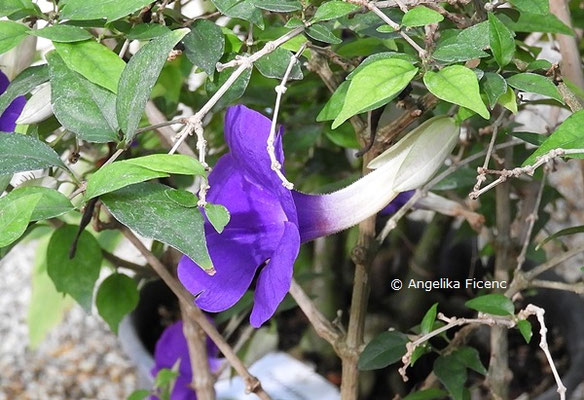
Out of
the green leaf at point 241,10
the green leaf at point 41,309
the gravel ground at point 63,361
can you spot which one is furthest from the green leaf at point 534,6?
the gravel ground at point 63,361

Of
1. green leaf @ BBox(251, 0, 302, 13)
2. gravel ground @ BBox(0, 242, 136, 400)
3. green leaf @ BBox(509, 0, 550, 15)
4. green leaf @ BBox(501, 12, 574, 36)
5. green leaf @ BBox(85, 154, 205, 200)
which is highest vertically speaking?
green leaf @ BBox(251, 0, 302, 13)

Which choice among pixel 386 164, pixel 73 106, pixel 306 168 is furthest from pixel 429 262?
pixel 73 106

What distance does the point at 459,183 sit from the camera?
30.5 inches

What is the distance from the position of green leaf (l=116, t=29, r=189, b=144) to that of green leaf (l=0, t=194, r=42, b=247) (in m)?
0.06

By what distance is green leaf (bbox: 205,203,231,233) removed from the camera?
42cm

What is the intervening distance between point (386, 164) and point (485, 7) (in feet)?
0.35

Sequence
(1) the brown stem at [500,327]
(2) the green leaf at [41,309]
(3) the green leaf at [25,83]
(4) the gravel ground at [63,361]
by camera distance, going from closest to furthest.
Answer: (3) the green leaf at [25,83] < (1) the brown stem at [500,327] < (2) the green leaf at [41,309] < (4) the gravel ground at [63,361]

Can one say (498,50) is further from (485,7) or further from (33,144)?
(33,144)

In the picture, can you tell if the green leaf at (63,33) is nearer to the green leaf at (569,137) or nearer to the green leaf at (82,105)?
the green leaf at (82,105)

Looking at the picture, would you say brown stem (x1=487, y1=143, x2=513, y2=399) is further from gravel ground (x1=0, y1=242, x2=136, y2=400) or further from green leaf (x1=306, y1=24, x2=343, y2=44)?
gravel ground (x1=0, y1=242, x2=136, y2=400)

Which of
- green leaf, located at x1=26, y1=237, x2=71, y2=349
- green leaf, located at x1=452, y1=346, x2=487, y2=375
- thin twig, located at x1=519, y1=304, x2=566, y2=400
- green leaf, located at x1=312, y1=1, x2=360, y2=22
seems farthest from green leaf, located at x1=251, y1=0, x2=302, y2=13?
green leaf, located at x1=26, y1=237, x2=71, y2=349

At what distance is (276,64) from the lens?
1.68ft

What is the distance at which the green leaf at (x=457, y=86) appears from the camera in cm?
42

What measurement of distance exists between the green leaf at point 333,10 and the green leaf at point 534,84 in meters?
0.10
